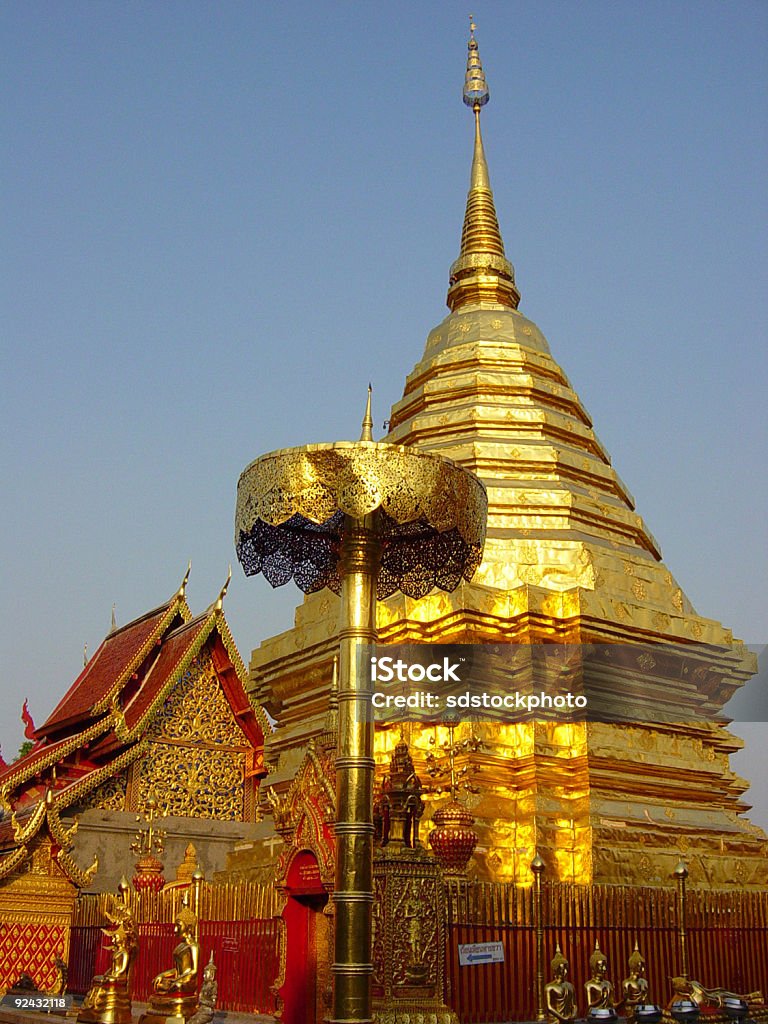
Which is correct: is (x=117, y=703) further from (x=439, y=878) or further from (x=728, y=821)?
(x=439, y=878)

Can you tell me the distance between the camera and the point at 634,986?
8.86 m

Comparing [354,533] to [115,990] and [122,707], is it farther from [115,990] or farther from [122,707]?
[122,707]

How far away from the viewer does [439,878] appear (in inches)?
335

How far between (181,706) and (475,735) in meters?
7.22

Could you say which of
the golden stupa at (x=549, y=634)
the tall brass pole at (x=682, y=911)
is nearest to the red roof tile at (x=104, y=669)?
the golden stupa at (x=549, y=634)

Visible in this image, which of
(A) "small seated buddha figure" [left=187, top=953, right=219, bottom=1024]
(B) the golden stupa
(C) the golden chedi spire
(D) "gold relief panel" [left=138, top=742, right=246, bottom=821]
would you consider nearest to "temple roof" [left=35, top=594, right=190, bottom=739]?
(D) "gold relief panel" [left=138, top=742, right=246, bottom=821]

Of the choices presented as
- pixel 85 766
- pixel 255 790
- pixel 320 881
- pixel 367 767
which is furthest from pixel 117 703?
pixel 367 767

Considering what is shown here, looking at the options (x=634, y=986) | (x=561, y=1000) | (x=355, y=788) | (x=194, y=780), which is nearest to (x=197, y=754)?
(x=194, y=780)

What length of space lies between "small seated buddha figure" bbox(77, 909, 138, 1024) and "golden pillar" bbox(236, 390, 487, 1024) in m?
3.72

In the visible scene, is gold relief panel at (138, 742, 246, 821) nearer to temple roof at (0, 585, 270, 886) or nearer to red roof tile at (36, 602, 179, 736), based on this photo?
temple roof at (0, 585, 270, 886)

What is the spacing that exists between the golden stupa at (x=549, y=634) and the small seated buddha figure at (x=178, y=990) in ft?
11.9

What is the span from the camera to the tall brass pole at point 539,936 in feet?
29.8

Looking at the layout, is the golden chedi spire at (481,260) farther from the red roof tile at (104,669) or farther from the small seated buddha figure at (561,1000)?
the small seated buddha figure at (561,1000)

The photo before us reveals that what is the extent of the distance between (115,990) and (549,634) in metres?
6.08
